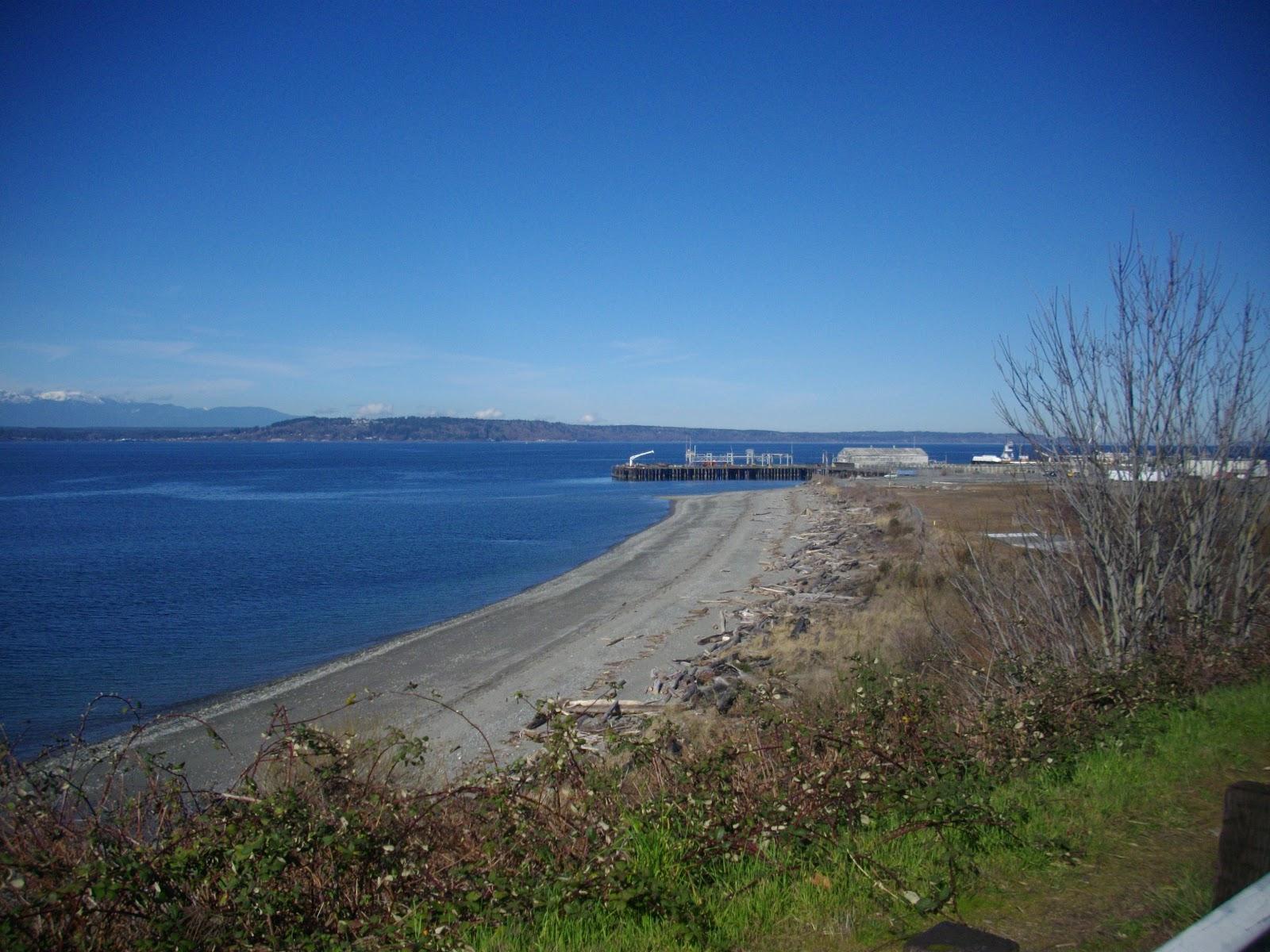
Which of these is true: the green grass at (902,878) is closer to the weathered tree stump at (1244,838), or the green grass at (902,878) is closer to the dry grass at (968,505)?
the weathered tree stump at (1244,838)

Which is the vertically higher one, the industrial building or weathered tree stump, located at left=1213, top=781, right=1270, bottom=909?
the industrial building

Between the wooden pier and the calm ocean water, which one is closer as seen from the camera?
the calm ocean water

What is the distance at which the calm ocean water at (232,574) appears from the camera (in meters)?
21.1

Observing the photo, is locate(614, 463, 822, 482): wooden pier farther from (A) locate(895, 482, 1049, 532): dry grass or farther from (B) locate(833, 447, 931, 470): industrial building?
(A) locate(895, 482, 1049, 532): dry grass

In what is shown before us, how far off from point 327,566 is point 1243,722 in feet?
118

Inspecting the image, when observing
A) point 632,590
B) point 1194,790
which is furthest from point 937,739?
point 632,590

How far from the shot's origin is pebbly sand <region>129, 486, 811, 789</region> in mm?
15141

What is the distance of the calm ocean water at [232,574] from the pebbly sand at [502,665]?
1.81 metres

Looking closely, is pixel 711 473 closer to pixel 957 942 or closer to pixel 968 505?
pixel 968 505

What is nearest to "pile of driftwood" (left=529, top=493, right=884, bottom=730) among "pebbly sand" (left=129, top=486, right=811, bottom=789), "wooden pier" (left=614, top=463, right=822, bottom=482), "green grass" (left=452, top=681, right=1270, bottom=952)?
"pebbly sand" (left=129, top=486, right=811, bottom=789)

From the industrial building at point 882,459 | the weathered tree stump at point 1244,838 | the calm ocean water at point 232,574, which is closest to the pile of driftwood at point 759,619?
the weathered tree stump at point 1244,838

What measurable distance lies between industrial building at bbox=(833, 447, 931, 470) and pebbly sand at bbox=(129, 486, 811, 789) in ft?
246

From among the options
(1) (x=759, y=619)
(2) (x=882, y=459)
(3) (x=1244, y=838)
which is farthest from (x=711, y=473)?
(3) (x=1244, y=838)

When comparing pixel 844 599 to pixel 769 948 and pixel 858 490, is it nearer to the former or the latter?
pixel 769 948
